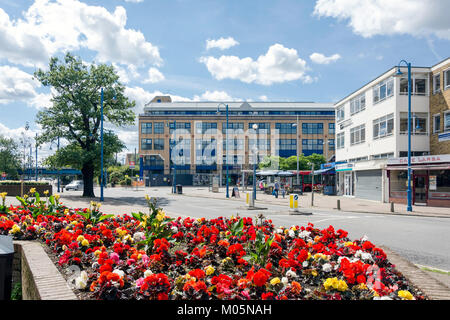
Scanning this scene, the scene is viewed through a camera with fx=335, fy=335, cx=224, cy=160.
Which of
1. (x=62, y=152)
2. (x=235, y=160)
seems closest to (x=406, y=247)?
(x=62, y=152)

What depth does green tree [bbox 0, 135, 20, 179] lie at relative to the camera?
224ft

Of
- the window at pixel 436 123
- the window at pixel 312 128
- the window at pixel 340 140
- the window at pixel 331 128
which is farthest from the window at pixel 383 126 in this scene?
the window at pixel 331 128

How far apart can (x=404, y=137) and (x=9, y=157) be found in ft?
239

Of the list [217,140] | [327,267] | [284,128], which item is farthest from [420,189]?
[217,140]

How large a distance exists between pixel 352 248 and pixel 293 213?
13537 millimetres

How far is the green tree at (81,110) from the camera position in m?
28.5

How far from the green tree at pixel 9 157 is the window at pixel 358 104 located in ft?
219

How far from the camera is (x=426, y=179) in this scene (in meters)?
24.7

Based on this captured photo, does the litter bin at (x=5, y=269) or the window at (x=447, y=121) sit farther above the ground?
the window at (x=447, y=121)

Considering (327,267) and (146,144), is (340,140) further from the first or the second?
(146,144)

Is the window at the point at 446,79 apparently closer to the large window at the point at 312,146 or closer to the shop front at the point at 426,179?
the shop front at the point at 426,179

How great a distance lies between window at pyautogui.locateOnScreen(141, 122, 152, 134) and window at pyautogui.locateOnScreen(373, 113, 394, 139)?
58.7 m

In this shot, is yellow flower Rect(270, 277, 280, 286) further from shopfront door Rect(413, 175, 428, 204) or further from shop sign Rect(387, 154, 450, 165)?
shopfront door Rect(413, 175, 428, 204)

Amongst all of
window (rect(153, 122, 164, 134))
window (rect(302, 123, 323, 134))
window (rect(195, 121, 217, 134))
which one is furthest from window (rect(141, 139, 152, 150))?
window (rect(302, 123, 323, 134))
